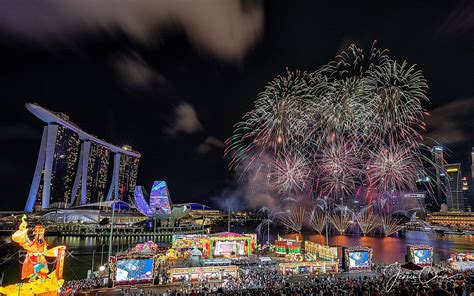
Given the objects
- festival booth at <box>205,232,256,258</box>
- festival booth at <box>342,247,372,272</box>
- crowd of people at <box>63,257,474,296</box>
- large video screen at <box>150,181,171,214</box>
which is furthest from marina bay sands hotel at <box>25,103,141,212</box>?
festival booth at <box>342,247,372,272</box>

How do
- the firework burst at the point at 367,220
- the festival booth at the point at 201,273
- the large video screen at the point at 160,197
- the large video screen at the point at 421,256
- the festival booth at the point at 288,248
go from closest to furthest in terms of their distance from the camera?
the festival booth at the point at 201,273 < the large video screen at the point at 421,256 < the festival booth at the point at 288,248 < the large video screen at the point at 160,197 < the firework burst at the point at 367,220

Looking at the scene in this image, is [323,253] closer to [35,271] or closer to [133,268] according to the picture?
[133,268]

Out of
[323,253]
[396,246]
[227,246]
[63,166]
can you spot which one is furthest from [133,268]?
[63,166]

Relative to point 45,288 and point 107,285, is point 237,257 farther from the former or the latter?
point 45,288

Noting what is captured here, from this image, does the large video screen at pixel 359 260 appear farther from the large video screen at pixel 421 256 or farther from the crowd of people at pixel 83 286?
the crowd of people at pixel 83 286

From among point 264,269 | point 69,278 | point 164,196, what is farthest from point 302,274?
point 164,196

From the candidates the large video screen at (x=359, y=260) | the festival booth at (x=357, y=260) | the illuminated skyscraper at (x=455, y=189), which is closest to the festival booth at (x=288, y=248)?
the festival booth at (x=357, y=260)
